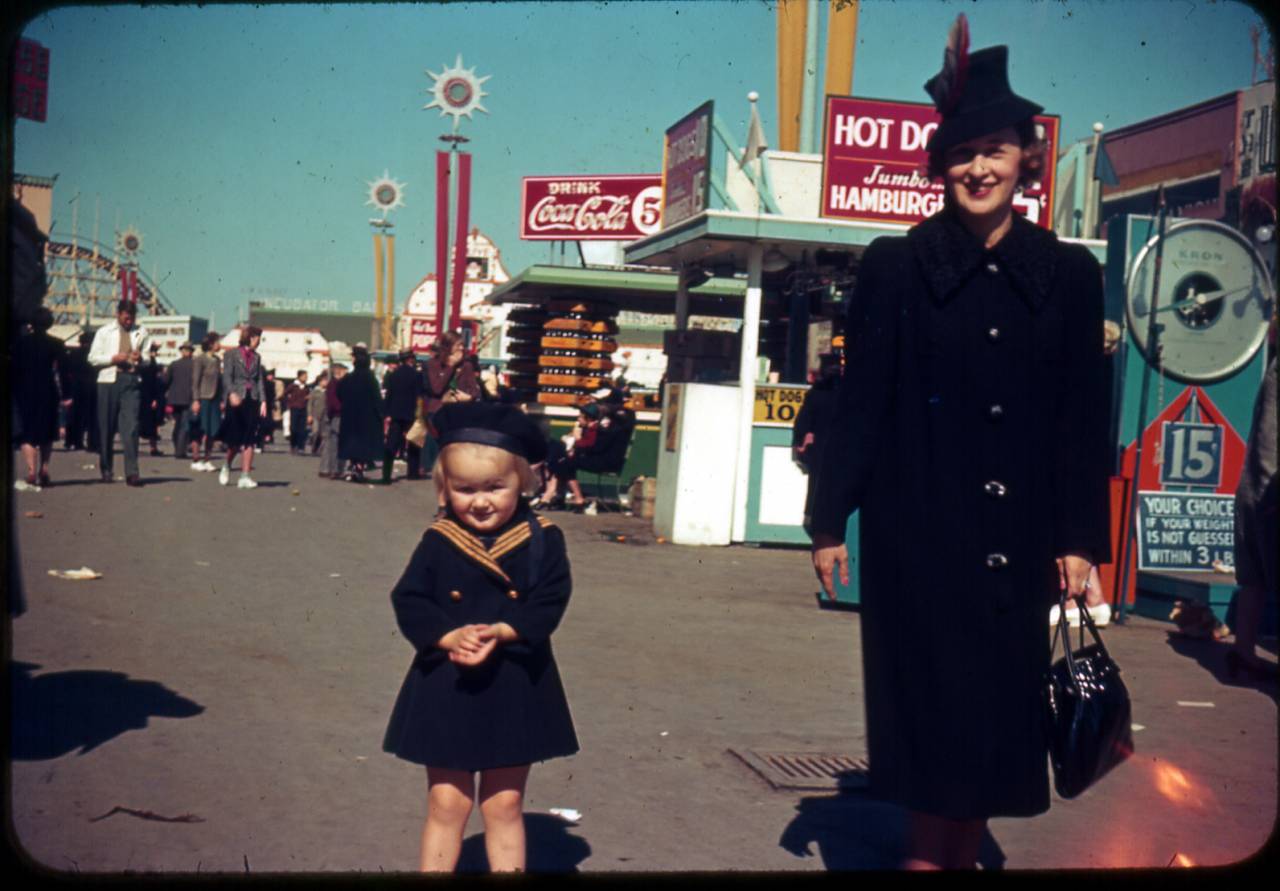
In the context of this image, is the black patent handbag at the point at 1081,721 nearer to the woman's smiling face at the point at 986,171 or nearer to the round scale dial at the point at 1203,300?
the woman's smiling face at the point at 986,171

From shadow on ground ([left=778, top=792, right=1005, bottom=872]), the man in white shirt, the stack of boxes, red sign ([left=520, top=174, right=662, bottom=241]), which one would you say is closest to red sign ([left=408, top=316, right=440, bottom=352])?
red sign ([left=520, top=174, right=662, bottom=241])

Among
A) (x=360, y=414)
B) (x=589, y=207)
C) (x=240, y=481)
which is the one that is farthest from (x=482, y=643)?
(x=589, y=207)

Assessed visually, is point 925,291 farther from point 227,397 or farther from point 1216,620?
point 227,397

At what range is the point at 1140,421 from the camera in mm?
10031

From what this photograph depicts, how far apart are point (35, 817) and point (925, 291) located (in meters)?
2.95

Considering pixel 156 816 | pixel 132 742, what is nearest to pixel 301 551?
pixel 132 742

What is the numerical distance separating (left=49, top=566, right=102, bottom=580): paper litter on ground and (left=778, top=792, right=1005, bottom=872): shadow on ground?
6.00 metres

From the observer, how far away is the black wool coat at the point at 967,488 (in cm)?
350

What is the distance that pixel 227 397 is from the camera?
1712 cm

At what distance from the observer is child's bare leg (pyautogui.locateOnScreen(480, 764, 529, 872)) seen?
12.3 feet

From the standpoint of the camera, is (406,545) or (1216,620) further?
(406,545)

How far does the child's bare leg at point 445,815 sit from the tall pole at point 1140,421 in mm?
6938

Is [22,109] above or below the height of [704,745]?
above

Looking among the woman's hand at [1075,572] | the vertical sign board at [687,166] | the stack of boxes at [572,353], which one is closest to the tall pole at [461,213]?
the stack of boxes at [572,353]
